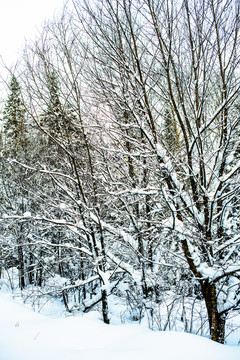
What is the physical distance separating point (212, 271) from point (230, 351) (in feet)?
3.48

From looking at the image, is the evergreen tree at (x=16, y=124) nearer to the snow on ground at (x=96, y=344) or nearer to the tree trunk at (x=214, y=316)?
the snow on ground at (x=96, y=344)

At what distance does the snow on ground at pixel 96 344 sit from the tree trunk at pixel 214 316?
839 millimetres

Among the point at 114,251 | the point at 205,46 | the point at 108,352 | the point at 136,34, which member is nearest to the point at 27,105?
the point at 136,34

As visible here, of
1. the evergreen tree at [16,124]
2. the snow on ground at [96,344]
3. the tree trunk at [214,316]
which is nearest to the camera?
the snow on ground at [96,344]

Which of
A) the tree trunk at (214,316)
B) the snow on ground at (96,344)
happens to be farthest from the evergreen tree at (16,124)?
the tree trunk at (214,316)

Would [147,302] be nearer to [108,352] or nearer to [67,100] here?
[108,352]

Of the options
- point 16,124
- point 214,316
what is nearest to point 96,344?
point 214,316

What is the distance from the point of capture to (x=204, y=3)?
125 inches

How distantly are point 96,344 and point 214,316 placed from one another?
1.95m

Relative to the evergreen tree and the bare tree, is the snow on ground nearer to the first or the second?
the bare tree

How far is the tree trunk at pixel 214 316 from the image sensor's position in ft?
10.4

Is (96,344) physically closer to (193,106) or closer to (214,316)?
(214,316)

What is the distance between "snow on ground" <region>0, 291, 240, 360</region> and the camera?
199cm

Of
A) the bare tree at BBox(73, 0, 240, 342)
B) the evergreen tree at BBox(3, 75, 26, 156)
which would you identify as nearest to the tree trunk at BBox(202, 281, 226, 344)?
the bare tree at BBox(73, 0, 240, 342)
